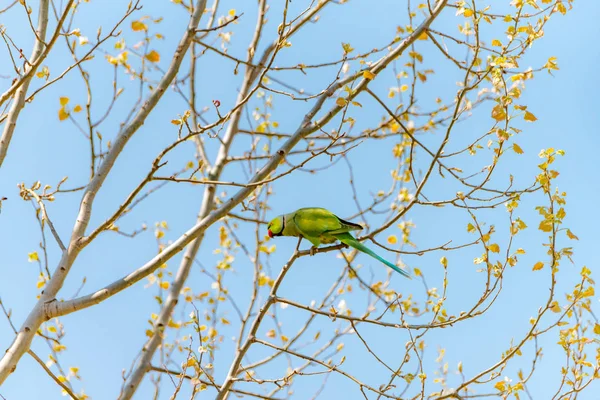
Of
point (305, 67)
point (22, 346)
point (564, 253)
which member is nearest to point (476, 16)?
point (305, 67)

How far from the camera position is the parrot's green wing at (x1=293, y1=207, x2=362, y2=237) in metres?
4.31

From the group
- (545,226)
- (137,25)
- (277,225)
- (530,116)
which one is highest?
(137,25)

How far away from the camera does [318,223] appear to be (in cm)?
447

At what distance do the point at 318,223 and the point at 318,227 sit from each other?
36mm

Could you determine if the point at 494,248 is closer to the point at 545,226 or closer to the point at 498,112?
the point at 545,226

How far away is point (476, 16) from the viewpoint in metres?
3.54

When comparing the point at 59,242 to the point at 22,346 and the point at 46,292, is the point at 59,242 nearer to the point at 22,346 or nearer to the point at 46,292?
the point at 46,292

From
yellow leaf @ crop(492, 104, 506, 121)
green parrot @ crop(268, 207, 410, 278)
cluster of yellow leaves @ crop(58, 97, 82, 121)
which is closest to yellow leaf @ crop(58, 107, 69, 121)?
cluster of yellow leaves @ crop(58, 97, 82, 121)

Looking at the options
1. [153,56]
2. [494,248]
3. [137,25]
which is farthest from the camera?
[153,56]

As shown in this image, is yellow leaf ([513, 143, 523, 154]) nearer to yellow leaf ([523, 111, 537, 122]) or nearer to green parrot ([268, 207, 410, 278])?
yellow leaf ([523, 111, 537, 122])

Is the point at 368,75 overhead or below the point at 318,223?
overhead

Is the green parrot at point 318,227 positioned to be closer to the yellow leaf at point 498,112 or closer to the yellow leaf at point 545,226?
the yellow leaf at point 545,226

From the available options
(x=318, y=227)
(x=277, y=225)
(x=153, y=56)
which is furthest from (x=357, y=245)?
(x=153, y=56)

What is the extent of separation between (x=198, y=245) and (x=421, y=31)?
2568 millimetres
